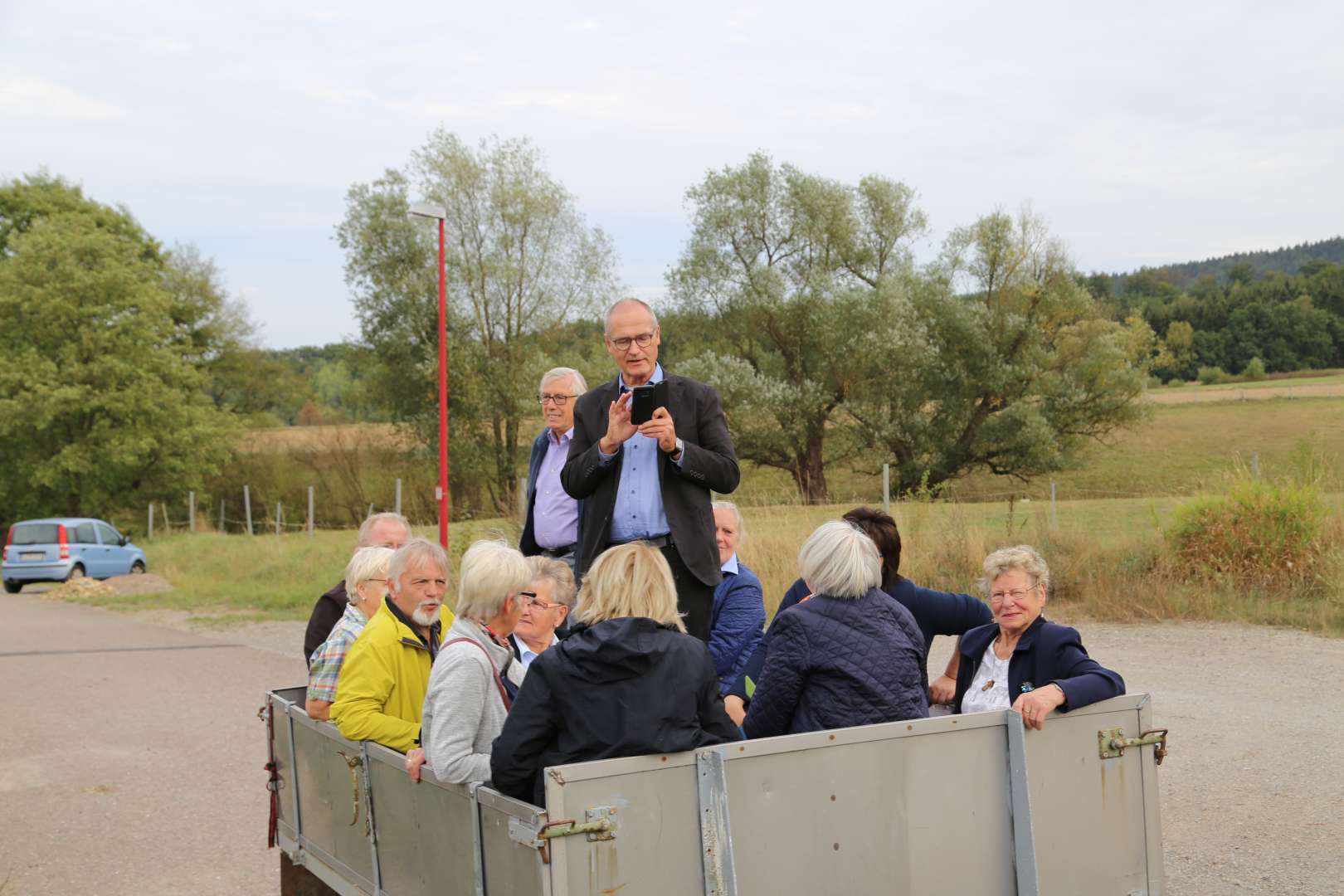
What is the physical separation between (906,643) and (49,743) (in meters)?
7.16

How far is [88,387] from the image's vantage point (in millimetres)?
38719

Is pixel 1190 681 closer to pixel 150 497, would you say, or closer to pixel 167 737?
pixel 167 737

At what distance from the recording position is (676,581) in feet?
13.8

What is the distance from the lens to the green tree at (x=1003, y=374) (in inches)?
1454

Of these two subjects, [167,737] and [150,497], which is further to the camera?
[150,497]

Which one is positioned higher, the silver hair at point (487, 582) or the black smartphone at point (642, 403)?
the black smartphone at point (642, 403)

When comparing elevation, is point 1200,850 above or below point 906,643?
below

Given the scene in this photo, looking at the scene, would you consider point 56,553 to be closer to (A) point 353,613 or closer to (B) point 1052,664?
(A) point 353,613

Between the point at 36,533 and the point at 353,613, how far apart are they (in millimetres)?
22785

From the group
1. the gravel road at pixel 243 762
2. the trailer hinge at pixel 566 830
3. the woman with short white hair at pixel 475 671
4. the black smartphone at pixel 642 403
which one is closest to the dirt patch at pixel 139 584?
the gravel road at pixel 243 762

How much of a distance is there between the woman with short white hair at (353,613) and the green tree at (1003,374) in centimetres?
3270

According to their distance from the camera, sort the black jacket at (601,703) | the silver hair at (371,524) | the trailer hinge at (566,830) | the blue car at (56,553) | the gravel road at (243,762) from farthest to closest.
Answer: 1. the blue car at (56,553)
2. the silver hair at (371,524)
3. the gravel road at (243,762)
4. the black jacket at (601,703)
5. the trailer hinge at (566,830)

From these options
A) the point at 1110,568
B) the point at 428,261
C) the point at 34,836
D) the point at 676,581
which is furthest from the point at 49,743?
Answer: the point at 428,261

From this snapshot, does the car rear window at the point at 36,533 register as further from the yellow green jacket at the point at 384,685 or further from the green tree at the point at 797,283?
the yellow green jacket at the point at 384,685
